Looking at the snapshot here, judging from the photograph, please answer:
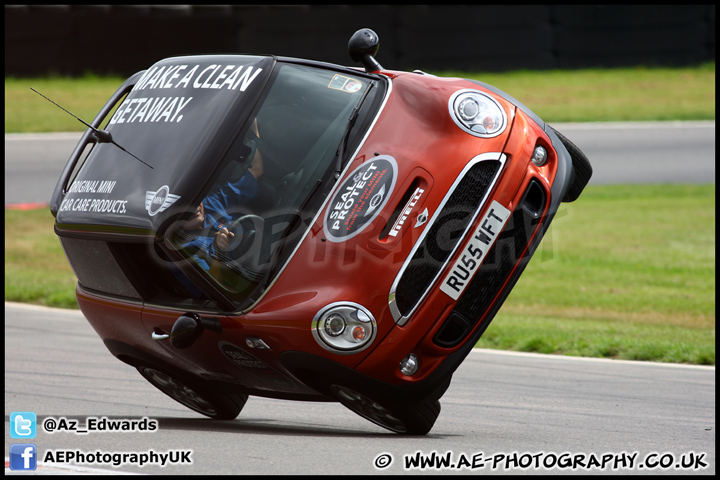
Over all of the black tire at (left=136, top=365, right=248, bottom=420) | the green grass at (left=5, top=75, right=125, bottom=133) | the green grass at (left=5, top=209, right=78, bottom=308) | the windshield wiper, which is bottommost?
the green grass at (left=5, top=75, right=125, bottom=133)

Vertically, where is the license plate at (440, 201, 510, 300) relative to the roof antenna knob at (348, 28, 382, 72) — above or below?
below

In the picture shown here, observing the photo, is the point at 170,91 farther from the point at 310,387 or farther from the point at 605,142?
the point at 605,142

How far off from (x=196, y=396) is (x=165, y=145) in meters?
1.75

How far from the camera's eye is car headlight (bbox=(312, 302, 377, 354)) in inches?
173

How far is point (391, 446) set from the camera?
4797 mm

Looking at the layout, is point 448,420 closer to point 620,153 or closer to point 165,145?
point 165,145

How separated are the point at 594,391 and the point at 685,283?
5.08 meters

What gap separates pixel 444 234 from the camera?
4.60 metres

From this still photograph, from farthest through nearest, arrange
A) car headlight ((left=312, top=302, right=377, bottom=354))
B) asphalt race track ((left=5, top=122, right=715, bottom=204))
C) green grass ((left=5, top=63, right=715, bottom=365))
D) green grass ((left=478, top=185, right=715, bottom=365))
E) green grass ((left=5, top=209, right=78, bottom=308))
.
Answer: asphalt race track ((left=5, top=122, right=715, bottom=204)) < green grass ((left=5, top=209, right=78, bottom=308)) < green grass ((left=5, top=63, right=715, bottom=365)) < green grass ((left=478, top=185, right=715, bottom=365)) < car headlight ((left=312, top=302, right=377, bottom=354))

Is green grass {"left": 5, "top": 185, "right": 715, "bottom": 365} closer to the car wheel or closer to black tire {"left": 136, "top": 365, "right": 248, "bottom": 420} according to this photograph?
the car wheel

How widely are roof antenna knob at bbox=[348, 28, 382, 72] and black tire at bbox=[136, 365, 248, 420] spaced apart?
2213 millimetres

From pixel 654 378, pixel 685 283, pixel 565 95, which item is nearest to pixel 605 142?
pixel 565 95

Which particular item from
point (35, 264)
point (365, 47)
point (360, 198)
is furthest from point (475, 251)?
point (35, 264)

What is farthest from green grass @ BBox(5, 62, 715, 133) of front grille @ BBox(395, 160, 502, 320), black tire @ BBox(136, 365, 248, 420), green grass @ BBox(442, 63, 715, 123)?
front grille @ BBox(395, 160, 502, 320)
